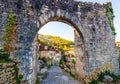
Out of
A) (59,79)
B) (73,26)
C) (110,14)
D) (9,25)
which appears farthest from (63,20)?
(59,79)

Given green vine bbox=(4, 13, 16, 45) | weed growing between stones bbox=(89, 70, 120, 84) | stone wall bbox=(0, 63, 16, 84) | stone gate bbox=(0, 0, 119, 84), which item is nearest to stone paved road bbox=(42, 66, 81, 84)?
stone gate bbox=(0, 0, 119, 84)

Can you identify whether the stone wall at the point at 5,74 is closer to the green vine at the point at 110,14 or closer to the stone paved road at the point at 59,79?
the stone paved road at the point at 59,79

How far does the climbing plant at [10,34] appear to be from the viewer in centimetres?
771

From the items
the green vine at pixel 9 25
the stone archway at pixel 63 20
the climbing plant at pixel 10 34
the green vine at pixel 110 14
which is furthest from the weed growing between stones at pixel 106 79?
the green vine at pixel 9 25

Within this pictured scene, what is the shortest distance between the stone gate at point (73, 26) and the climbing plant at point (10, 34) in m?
0.15

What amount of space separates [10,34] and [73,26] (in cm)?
407

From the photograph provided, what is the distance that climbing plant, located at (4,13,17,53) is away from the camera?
7.71 meters

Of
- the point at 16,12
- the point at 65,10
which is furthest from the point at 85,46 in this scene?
the point at 16,12

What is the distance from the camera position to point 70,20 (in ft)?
32.3

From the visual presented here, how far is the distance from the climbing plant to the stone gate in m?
0.15

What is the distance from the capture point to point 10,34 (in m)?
7.85

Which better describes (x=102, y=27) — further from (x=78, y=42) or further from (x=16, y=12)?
(x=16, y=12)

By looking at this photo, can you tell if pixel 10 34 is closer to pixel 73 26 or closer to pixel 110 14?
pixel 73 26

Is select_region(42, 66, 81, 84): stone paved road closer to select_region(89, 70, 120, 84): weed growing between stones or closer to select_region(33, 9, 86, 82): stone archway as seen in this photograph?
select_region(33, 9, 86, 82): stone archway
